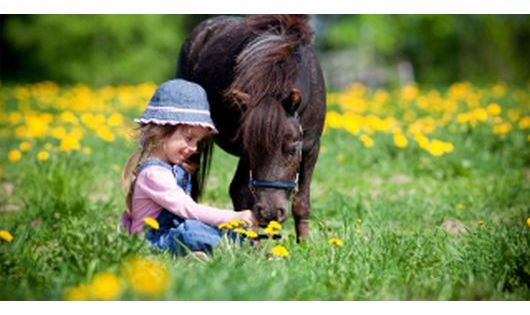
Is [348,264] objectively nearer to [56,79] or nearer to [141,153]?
[141,153]

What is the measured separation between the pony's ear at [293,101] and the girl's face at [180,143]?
2.06 ft

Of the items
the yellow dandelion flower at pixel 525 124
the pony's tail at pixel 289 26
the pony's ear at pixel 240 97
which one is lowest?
the yellow dandelion flower at pixel 525 124

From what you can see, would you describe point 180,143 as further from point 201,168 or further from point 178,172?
point 201,168

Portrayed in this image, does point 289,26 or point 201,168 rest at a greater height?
point 289,26

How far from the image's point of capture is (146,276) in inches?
106

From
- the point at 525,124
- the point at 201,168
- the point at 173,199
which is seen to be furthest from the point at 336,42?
the point at 173,199

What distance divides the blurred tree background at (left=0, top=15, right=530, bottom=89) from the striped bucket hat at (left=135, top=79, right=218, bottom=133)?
570 cm

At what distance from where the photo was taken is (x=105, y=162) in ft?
24.5

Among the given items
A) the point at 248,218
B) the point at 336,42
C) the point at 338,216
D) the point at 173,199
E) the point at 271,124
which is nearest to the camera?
the point at 271,124

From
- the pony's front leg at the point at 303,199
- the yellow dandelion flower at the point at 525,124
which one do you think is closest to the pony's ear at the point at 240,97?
the pony's front leg at the point at 303,199

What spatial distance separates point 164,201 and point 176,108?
1.68 feet

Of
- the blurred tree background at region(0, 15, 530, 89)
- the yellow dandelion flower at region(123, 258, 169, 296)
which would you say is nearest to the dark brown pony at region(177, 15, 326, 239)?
the yellow dandelion flower at region(123, 258, 169, 296)

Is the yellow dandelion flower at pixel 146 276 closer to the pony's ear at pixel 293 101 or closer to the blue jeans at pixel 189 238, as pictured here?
the blue jeans at pixel 189 238

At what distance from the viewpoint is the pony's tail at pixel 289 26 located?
14.2 ft
